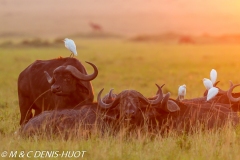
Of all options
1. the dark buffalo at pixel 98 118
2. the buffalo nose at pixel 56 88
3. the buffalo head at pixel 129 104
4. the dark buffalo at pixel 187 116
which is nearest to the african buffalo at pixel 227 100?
the dark buffalo at pixel 187 116

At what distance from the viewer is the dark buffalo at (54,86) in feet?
35.7

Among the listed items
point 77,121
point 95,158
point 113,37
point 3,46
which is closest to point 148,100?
point 77,121

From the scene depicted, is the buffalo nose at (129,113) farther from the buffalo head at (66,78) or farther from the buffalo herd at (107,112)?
the buffalo head at (66,78)

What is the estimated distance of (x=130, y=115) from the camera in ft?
31.1

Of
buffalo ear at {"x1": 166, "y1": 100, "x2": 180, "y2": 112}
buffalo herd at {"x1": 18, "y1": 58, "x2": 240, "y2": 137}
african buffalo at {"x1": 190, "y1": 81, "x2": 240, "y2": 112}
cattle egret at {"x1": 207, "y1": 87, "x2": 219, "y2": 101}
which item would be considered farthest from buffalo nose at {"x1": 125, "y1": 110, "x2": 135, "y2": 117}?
cattle egret at {"x1": 207, "y1": 87, "x2": 219, "y2": 101}

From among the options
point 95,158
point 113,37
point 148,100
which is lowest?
point 95,158

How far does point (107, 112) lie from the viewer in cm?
986

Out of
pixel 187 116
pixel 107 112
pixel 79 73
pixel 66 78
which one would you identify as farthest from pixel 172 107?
pixel 66 78

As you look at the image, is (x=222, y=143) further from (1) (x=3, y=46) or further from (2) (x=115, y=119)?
(1) (x=3, y=46)

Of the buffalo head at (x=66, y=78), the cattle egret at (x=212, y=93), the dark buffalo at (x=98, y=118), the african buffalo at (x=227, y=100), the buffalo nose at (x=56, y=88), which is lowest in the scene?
the dark buffalo at (x=98, y=118)

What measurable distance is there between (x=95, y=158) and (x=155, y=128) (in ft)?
6.58

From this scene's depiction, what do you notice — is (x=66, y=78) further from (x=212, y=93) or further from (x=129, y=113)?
(x=212, y=93)

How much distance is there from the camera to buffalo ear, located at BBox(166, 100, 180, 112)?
10.0m

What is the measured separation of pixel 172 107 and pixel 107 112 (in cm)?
107
